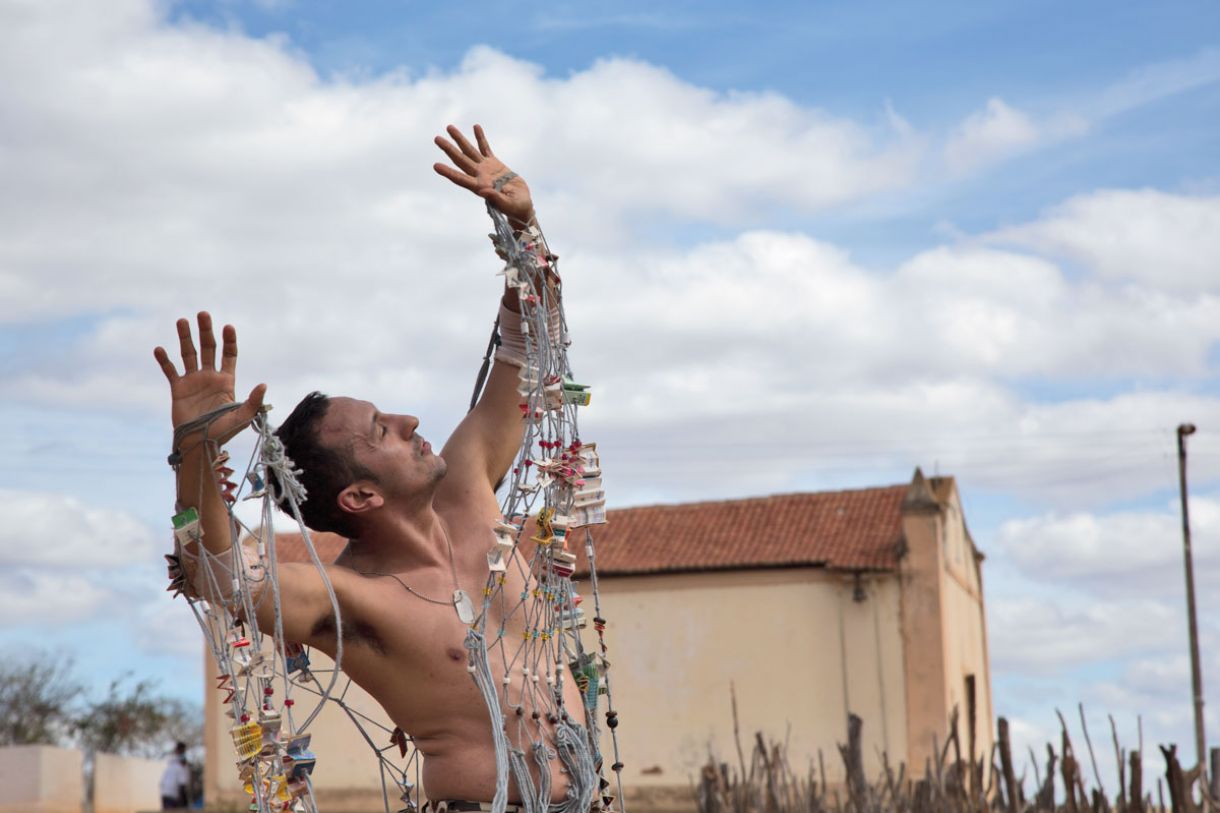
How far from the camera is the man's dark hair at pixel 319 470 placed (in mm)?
3168

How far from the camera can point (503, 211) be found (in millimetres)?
3324

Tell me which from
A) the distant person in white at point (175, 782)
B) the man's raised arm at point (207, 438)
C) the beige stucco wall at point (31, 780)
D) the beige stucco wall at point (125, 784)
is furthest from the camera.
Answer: the distant person in white at point (175, 782)

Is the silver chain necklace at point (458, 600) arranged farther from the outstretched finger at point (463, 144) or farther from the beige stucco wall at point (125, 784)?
the beige stucco wall at point (125, 784)

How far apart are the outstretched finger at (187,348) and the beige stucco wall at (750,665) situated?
17.2 metres

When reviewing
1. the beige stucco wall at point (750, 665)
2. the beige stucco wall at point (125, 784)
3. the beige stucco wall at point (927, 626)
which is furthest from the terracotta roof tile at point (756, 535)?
the beige stucco wall at point (125, 784)

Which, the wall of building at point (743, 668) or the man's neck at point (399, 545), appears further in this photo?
the wall of building at point (743, 668)

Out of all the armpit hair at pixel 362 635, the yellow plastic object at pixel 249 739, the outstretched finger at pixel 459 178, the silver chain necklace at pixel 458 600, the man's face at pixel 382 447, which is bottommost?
the yellow plastic object at pixel 249 739

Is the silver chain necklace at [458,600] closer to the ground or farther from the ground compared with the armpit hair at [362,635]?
farther from the ground

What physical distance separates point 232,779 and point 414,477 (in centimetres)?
2029

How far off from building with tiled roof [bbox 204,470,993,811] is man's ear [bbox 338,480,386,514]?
53.5 ft

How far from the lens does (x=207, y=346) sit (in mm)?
2906

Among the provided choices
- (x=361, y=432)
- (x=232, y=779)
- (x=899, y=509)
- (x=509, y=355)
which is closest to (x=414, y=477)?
(x=361, y=432)

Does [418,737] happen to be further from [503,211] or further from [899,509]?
[899,509]

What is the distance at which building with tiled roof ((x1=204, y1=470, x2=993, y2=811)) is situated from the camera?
19.6 meters
